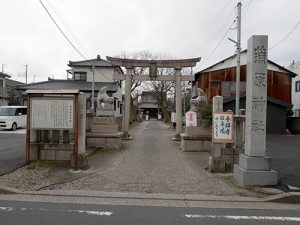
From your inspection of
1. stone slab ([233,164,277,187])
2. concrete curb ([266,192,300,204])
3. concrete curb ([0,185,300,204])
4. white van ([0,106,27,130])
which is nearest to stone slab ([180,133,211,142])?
stone slab ([233,164,277,187])

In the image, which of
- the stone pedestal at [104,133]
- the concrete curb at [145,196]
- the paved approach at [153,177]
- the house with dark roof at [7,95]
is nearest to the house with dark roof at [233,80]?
the stone pedestal at [104,133]

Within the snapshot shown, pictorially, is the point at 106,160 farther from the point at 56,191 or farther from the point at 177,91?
the point at 177,91

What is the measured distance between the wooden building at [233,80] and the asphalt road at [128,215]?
26644 millimetres

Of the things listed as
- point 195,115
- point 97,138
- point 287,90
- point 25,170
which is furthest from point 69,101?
point 287,90

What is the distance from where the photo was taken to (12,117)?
2789cm

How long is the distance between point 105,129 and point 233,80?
2074cm

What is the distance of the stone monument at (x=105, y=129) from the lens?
1538 centimetres

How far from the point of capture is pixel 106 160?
12.1 meters

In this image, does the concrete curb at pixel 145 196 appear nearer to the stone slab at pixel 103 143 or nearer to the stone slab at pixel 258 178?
the stone slab at pixel 258 178

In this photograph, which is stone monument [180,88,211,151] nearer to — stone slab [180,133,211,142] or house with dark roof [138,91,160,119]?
stone slab [180,133,211,142]

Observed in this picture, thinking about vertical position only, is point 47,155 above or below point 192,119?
below

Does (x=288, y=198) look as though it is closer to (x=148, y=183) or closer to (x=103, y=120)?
(x=148, y=183)

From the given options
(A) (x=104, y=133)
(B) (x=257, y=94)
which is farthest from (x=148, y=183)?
(A) (x=104, y=133)

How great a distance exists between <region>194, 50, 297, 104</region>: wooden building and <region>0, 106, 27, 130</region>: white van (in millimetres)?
17728
